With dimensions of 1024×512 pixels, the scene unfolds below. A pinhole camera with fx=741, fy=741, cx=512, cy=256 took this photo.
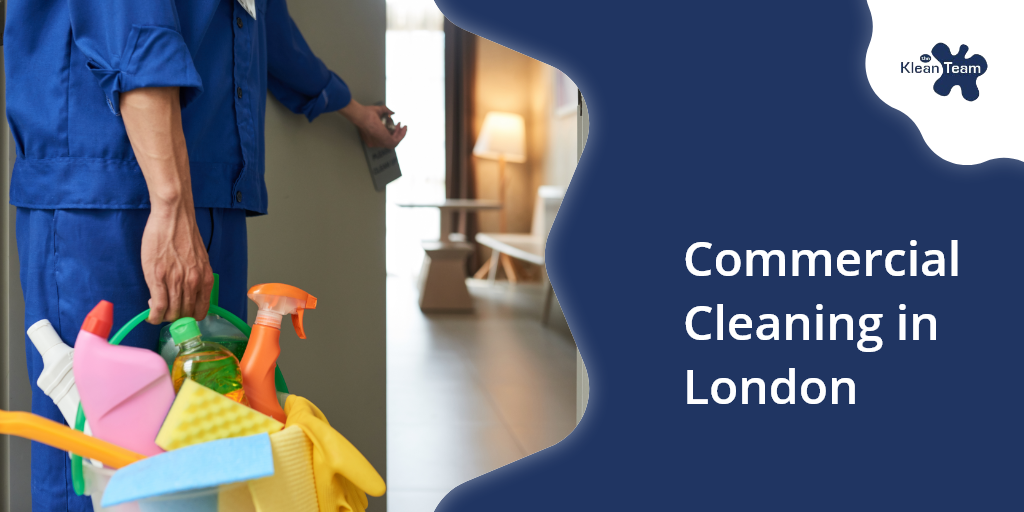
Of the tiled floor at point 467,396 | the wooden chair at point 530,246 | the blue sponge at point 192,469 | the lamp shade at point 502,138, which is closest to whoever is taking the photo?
the blue sponge at point 192,469

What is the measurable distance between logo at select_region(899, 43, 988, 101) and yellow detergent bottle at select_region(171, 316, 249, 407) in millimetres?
704

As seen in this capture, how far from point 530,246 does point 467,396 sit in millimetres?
2037

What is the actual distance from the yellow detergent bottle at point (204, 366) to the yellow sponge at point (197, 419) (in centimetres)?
6

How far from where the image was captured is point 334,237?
1279 millimetres

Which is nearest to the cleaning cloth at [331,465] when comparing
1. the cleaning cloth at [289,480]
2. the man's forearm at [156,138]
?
the cleaning cloth at [289,480]

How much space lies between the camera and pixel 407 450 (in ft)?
6.05

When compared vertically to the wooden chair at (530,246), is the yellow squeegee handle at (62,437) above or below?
below

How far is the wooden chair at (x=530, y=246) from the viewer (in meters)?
3.91

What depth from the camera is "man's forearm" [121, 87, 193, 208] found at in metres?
0.65

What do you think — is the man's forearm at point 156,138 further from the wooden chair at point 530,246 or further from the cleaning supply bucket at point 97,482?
the wooden chair at point 530,246

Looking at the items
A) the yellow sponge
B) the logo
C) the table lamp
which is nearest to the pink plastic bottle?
the yellow sponge

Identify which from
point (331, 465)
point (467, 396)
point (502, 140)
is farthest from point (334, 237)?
point (502, 140)

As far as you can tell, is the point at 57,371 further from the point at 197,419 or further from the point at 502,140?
the point at 502,140

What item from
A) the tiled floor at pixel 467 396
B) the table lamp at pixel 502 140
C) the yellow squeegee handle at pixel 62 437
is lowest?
the tiled floor at pixel 467 396
